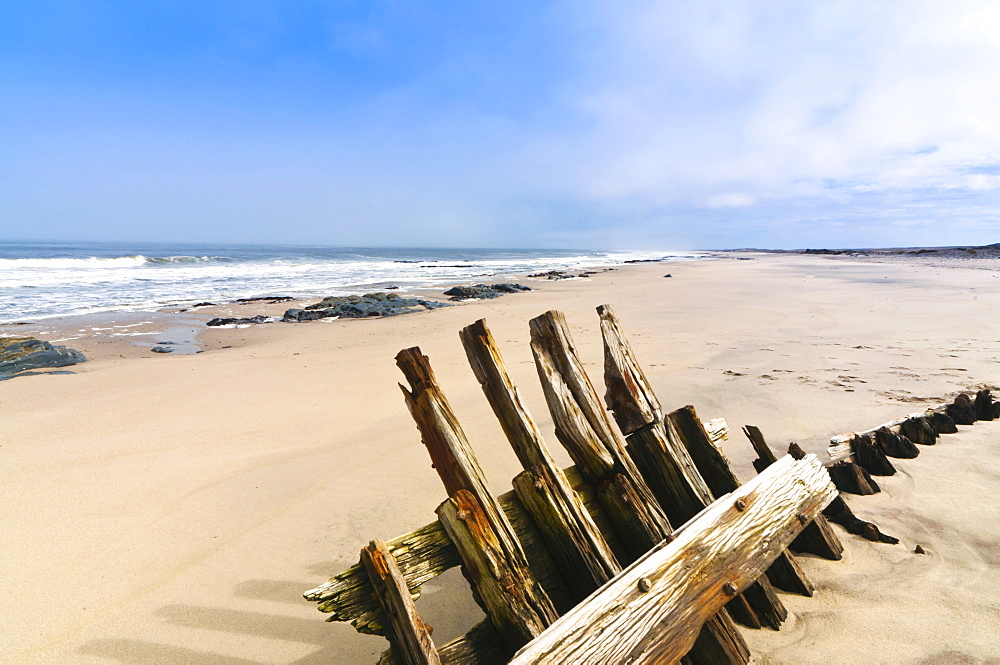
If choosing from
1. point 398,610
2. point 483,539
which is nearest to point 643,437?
point 483,539

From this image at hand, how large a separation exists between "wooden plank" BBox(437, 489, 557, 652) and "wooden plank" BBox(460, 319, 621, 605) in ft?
0.69

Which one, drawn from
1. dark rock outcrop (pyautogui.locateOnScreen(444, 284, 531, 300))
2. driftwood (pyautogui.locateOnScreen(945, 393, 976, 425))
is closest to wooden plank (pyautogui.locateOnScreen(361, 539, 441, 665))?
driftwood (pyautogui.locateOnScreen(945, 393, 976, 425))

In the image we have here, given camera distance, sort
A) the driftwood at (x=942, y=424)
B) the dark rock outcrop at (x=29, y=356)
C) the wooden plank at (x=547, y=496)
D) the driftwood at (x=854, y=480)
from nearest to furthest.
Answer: the wooden plank at (x=547, y=496) → the driftwood at (x=854, y=480) → the driftwood at (x=942, y=424) → the dark rock outcrop at (x=29, y=356)

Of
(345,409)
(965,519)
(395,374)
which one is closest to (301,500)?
(345,409)

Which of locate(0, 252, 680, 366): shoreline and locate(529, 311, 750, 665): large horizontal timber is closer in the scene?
locate(529, 311, 750, 665): large horizontal timber

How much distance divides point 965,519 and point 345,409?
217 inches

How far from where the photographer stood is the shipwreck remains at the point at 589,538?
1.82 meters

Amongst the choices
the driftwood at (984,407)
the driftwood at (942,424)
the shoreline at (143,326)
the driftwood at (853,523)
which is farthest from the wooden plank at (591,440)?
the shoreline at (143,326)

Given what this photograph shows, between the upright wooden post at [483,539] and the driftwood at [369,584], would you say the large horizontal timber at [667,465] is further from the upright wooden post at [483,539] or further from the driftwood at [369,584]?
the driftwood at [369,584]

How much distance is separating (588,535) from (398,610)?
32.3 inches

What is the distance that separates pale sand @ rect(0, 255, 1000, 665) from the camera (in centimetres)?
250

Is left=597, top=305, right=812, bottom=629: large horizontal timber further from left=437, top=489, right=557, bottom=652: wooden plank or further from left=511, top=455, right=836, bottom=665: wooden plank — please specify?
left=437, top=489, right=557, bottom=652: wooden plank

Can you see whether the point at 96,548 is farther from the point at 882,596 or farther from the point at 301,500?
the point at 882,596

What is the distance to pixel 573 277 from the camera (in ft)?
94.2
